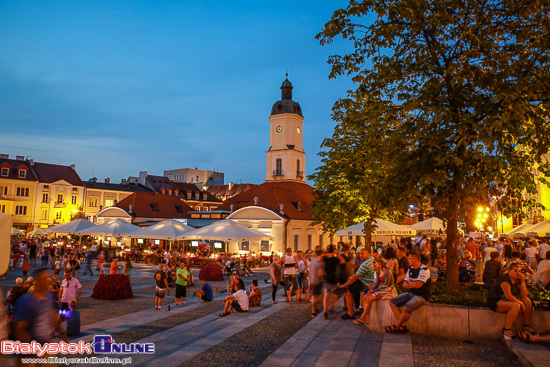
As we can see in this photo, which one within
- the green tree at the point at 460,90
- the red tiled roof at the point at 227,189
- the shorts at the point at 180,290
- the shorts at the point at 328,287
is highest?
the red tiled roof at the point at 227,189

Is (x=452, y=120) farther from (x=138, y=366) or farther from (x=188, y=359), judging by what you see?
(x=138, y=366)

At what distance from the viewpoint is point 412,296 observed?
1009 centimetres

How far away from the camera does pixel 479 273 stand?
677 inches

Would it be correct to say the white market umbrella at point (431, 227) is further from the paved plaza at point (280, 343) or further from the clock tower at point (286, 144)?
the clock tower at point (286, 144)

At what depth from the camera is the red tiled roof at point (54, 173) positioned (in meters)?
75.1

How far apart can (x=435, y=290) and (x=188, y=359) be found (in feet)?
24.5

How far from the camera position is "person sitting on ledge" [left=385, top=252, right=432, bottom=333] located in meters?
9.94

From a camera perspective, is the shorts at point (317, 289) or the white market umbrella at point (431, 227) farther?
the white market umbrella at point (431, 227)

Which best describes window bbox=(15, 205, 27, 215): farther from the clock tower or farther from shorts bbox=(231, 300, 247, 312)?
shorts bbox=(231, 300, 247, 312)

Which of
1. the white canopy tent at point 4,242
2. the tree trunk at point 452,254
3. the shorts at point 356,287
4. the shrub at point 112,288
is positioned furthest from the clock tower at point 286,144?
the white canopy tent at point 4,242

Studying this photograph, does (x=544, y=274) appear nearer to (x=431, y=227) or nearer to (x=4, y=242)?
(x=431, y=227)

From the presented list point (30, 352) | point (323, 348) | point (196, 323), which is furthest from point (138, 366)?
point (196, 323)

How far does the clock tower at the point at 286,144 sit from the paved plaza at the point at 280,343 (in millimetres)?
54317

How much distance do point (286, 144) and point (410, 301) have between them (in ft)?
197
